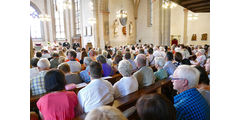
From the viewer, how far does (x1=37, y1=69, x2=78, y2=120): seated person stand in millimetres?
1857

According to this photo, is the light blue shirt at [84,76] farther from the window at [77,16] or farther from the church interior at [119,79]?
the window at [77,16]

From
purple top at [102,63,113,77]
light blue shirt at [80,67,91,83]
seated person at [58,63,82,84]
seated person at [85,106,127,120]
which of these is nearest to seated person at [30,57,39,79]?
seated person at [58,63,82,84]

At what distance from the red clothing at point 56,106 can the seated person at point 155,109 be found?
1158mm

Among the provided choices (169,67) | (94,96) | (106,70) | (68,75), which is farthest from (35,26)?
(94,96)

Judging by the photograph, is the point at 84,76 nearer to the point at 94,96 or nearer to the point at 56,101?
the point at 94,96

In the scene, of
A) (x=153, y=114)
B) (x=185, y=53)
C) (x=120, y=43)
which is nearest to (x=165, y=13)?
(x=120, y=43)

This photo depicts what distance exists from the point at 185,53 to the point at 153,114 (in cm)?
692

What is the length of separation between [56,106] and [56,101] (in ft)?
0.21

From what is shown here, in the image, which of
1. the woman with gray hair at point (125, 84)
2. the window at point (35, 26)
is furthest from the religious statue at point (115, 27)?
the woman with gray hair at point (125, 84)

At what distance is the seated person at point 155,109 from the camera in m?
1.12
